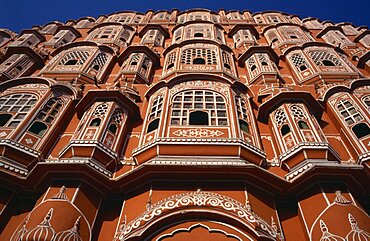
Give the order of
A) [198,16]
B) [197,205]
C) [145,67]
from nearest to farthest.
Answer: [197,205]
[145,67]
[198,16]

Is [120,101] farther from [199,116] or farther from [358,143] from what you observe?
[358,143]

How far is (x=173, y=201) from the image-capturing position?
848 centimetres

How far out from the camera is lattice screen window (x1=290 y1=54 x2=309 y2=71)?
1738 centimetres

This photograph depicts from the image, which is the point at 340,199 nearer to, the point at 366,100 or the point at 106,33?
the point at 366,100

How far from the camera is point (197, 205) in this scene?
833 cm

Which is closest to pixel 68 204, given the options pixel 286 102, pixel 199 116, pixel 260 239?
pixel 260 239

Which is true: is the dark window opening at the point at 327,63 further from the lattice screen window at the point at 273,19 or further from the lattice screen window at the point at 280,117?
the lattice screen window at the point at 273,19

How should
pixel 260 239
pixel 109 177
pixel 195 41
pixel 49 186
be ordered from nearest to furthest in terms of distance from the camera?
1. pixel 260 239
2. pixel 49 186
3. pixel 109 177
4. pixel 195 41

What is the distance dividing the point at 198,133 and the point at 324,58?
36.0 feet

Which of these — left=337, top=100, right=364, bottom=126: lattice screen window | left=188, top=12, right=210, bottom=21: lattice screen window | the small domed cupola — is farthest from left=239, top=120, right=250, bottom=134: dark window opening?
left=188, top=12, right=210, bottom=21: lattice screen window

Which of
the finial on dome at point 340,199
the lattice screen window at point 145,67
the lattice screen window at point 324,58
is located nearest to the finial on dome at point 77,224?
the finial on dome at point 340,199

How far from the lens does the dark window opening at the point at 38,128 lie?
11.2 m

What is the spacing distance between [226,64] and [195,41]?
9.15ft

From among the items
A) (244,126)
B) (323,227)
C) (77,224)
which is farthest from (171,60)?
(323,227)
